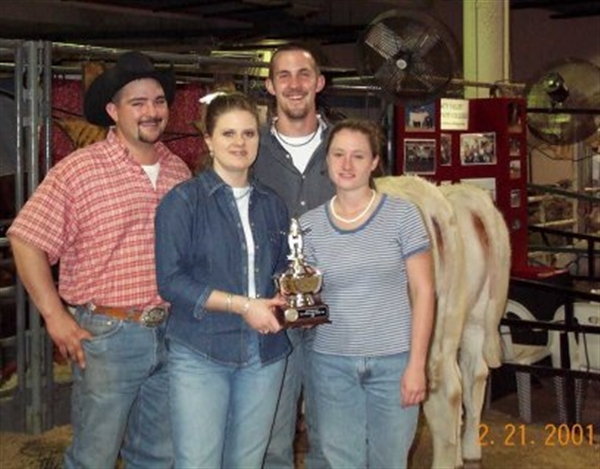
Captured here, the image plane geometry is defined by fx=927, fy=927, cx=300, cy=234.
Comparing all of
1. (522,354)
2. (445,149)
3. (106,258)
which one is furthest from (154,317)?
(445,149)

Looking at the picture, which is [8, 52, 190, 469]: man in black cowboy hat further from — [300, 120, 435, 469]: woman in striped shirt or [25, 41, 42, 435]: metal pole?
[25, 41, 42, 435]: metal pole

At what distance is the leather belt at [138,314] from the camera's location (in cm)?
271

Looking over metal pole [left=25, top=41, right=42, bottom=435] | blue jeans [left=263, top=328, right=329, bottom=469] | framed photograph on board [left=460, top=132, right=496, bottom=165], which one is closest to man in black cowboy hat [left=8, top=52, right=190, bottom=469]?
blue jeans [left=263, top=328, right=329, bottom=469]

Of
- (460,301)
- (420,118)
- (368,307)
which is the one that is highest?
(420,118)

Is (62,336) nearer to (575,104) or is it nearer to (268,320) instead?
(268,320)

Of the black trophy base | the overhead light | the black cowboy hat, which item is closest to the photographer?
the black trophy base

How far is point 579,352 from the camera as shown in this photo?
5.35 m

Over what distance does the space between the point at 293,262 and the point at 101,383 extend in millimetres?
679

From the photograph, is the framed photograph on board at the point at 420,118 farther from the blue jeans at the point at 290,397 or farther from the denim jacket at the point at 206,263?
the denim jacket at the point at 206,263

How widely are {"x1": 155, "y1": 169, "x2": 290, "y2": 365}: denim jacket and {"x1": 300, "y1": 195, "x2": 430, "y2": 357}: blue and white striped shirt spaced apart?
20cm

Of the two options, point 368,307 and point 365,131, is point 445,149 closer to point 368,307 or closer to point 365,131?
point 365,131

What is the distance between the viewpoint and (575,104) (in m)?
7.25

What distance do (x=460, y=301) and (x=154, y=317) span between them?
1.65m

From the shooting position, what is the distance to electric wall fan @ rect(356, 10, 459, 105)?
5207 millimetres
